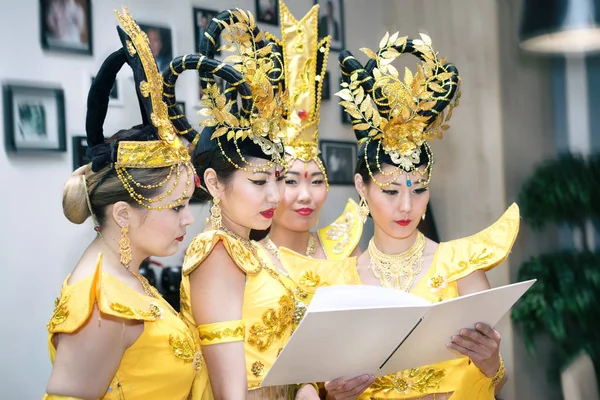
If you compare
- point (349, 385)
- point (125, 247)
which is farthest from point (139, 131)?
point (349, 385)

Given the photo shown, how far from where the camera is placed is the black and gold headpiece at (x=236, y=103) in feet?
7.56

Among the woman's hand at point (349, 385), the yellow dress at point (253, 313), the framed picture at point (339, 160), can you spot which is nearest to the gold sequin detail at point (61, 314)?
the yellow dress at point (253, 313)

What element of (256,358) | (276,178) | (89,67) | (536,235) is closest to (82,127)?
(89,67)

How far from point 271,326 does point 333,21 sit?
296 cm

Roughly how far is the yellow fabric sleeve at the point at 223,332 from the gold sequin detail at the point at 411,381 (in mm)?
576

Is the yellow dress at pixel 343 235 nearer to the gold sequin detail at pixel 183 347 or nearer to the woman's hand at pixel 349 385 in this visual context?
the woman's hand at pixel 349 385

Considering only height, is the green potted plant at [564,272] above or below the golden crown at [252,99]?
below

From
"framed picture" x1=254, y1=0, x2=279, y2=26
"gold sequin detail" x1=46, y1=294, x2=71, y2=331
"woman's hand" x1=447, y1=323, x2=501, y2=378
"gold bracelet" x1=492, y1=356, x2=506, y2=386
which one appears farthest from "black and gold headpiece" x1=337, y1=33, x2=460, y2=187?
"framed picture" x1=254, y1=0, x2=279, y2=26

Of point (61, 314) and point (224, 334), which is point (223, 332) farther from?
point (61, 314)

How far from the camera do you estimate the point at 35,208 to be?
332 centimetres

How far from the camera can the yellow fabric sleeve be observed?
7.29 ft

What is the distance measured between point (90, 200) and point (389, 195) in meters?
1.08

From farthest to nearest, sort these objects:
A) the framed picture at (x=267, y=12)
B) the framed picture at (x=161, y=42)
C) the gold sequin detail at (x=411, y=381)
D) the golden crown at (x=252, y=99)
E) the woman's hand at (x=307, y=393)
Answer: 1. the framed picture at (x=267, y=12)
2. the framed picture at (x=161, y=42)
3. the gold sequin detail at (x=411, y=381)
4. the woman's hand at (x=307, y=393)
5. the golden crown at (x=252, y=99)

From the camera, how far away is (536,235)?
4.57 meters
